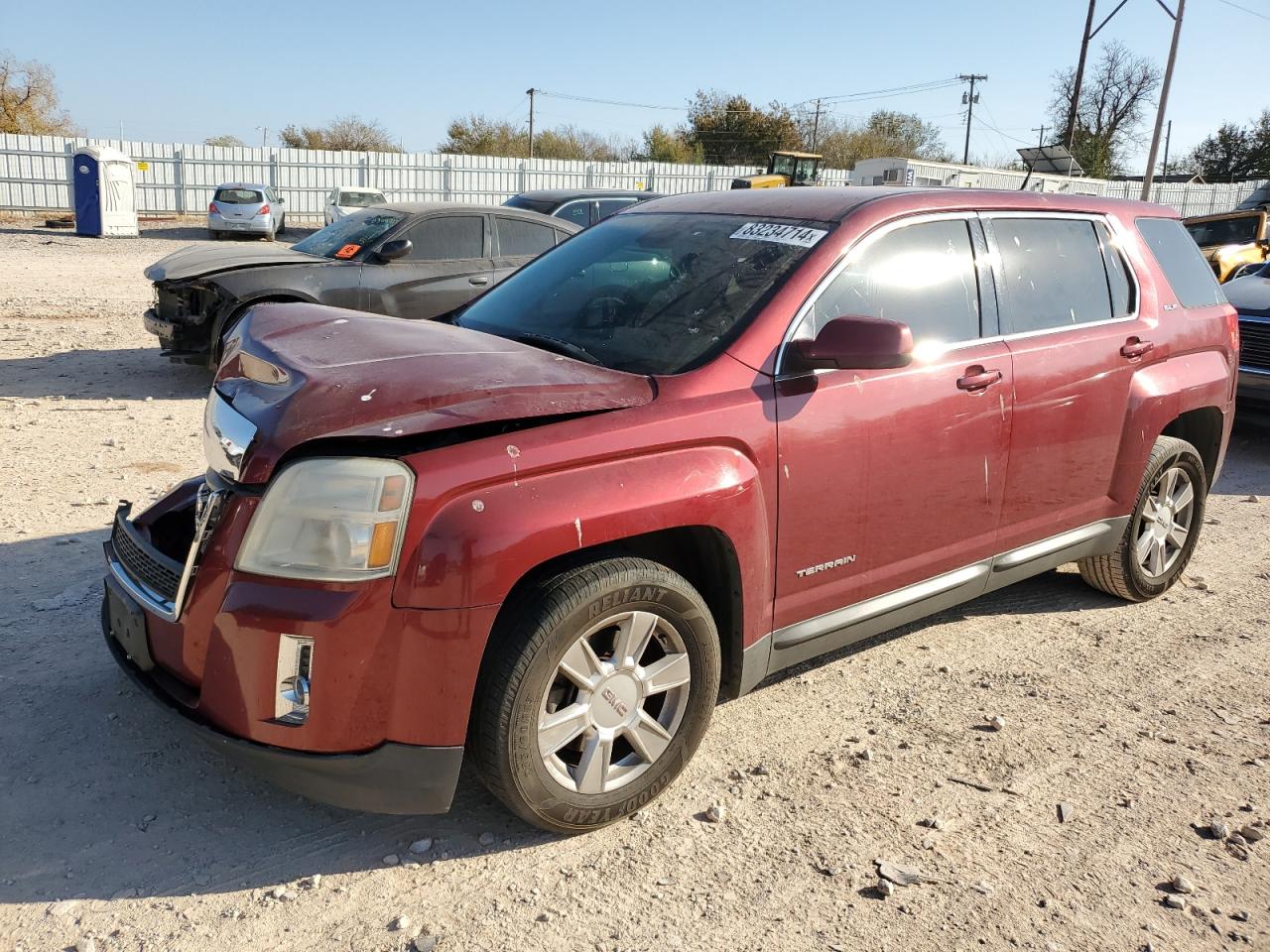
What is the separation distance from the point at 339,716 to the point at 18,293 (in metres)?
13.6

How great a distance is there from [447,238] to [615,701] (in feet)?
22.6

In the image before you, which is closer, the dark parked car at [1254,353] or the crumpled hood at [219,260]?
the crumpled hood at [219,260]

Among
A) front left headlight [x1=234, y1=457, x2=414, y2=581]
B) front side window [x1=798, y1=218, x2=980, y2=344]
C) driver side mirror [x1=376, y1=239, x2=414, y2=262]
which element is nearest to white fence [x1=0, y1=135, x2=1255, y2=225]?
driver side mirror [x1=376, y1=239, x2=414, y2=262]

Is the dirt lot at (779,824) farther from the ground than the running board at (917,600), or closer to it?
closer to it

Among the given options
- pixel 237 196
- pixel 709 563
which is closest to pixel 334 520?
pixel 709 563

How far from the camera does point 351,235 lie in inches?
353

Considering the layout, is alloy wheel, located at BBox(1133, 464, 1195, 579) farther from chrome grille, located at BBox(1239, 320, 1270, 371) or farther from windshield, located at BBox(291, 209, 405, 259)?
windshield, located at BBox(291, 209, 405, 259)

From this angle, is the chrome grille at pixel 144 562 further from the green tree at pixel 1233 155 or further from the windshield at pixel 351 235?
the green tree at pixel 1233 155

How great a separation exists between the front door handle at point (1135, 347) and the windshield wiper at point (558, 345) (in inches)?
96.8

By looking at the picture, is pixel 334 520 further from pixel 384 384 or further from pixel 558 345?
pixel 558 345

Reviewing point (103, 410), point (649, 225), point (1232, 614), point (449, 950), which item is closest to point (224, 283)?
point (103, 410)

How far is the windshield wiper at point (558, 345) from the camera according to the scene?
336cm

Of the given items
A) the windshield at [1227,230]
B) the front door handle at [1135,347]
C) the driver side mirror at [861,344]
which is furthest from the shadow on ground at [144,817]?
the windshield at [1227,230]

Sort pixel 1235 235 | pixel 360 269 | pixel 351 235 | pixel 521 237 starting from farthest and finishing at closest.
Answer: pixel 1235 235 → pixel 521 237 → pixel 351 235 → pixel 360 269
